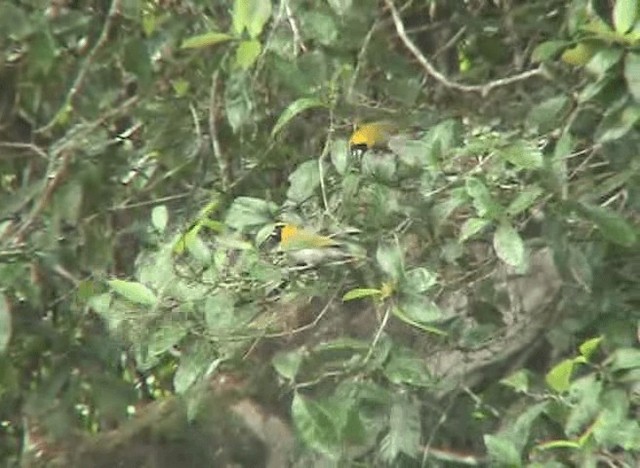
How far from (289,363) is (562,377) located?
0.97ft

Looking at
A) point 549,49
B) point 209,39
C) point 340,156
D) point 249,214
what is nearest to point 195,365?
point 249,214

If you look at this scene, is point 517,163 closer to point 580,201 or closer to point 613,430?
point 580,201

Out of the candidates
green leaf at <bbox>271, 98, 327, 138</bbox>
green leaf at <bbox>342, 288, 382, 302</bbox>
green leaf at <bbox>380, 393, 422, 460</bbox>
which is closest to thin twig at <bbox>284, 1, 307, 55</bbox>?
green leaf at <bbox>271, 98, 327, 138</bbox>

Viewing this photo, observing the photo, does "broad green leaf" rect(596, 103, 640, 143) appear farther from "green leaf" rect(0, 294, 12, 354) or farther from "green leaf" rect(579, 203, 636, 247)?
"green leaf" rect(0, 294, 12, 354)

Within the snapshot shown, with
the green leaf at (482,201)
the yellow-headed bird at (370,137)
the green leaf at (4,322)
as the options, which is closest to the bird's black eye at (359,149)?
the yellow-headed bird at (370,137)

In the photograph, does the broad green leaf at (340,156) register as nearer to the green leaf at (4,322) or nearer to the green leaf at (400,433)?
the green leaf at (400,433)

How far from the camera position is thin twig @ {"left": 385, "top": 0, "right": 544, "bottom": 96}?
1.72 metres

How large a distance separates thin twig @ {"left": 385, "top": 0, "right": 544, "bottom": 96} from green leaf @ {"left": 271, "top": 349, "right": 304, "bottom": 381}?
17.0 inches

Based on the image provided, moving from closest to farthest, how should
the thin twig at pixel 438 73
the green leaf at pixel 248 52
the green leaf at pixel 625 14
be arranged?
the green leaf at pixel 625 14 < the green leaf at pixel 248 52 < the thin twig at pixel 438 73

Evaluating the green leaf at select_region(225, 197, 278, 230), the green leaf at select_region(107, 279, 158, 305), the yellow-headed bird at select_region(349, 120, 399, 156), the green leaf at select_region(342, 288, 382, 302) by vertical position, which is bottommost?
the green leaf at select_region(107, 279, 158, 305)

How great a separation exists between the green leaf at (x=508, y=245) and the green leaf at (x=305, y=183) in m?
0.25

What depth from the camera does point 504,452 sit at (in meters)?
1.46

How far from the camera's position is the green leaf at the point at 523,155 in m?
1.43

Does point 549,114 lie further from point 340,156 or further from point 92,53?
point 92,53
